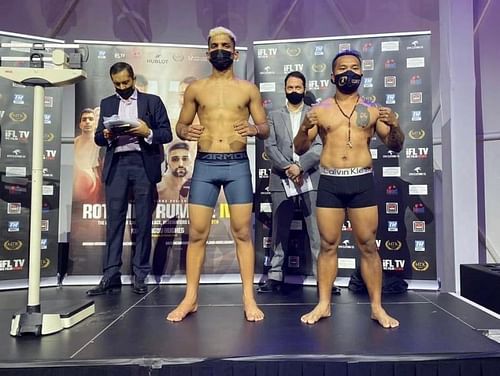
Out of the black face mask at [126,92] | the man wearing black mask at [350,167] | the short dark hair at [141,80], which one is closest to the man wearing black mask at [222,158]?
the man wearing black mask at [350,167]

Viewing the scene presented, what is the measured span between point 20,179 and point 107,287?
1229 millimetres

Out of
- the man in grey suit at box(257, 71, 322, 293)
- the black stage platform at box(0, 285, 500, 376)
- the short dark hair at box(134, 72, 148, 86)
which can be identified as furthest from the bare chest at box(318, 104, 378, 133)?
the short dark hair at box(134, 72, 148, 86)

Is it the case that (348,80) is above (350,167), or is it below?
above

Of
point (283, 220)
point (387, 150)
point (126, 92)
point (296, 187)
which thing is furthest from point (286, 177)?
point (126, 92)

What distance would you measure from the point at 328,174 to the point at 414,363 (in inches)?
38.7

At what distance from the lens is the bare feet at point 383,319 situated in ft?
7.25

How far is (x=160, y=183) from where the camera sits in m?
3.85

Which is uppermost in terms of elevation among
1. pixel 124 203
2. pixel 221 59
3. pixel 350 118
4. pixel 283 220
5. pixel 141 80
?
pixel 141 80

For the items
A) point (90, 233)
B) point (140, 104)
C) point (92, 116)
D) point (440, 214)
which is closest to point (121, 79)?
point (140, 104)

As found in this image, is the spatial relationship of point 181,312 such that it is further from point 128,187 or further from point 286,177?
point 286,177

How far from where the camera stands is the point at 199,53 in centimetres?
395

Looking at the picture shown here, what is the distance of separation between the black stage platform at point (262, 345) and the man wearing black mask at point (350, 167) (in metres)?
0.24

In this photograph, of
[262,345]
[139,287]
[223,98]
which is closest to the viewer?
[262,345]

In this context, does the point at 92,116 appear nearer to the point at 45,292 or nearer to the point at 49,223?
the point at 49,223
